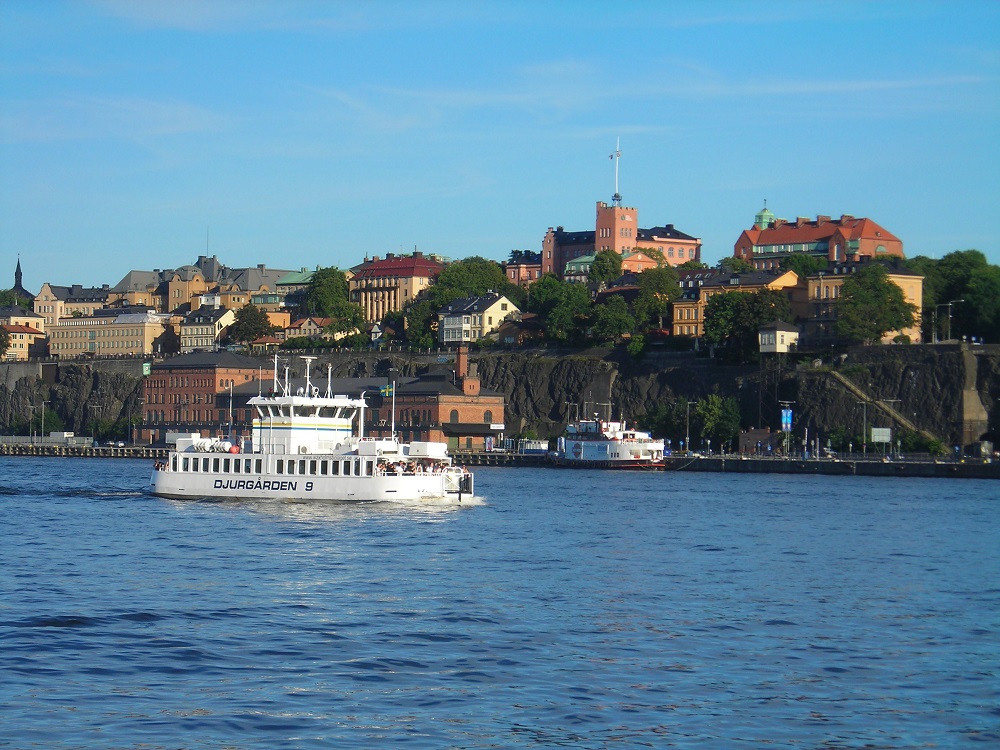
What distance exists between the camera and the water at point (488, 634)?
20406 millimetres

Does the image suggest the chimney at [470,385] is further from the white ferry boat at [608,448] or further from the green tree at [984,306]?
the green tree at [984,306]

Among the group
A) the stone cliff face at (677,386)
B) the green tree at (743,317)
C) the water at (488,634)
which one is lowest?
the water at (488,634)

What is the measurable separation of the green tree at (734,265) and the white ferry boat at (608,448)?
41237 mm

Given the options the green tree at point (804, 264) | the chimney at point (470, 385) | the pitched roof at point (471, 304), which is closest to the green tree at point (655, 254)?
the green tree at point (804, 264)

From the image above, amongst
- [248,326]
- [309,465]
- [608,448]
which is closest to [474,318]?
[248,326]

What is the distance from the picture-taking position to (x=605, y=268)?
17062 centimetres

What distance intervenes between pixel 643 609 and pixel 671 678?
710 centimetres

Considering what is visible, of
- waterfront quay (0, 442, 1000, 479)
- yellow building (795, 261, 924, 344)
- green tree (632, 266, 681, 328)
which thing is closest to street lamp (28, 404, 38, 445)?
waterfront quay (0, 442, 1000, 479)

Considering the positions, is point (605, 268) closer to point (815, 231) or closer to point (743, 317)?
point (815, 231)

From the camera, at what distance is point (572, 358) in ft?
467

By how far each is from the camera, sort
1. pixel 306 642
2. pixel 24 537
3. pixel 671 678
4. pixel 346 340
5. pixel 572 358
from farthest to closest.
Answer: pixel 346 340 < pixel 572 358 < pixel 24 537 < pixel 306 642 < pixel 671 678

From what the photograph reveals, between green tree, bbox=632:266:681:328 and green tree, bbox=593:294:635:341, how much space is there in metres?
1.95

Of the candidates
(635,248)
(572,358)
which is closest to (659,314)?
(572,358)

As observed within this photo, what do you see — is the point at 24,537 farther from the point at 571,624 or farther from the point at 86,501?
the point at 571,624
